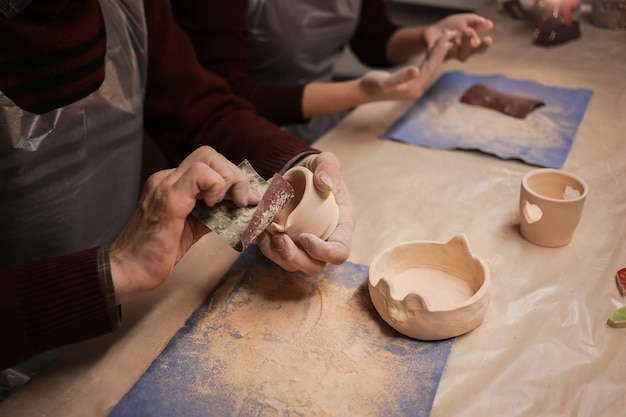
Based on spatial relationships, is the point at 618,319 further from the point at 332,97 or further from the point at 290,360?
the point at 332,97

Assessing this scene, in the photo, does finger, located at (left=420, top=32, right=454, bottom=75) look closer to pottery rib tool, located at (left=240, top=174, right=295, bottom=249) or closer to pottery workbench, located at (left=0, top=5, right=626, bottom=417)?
pottery workbench, located at (left=0, top=5, right=626, bottom=417)

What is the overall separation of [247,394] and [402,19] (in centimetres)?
276

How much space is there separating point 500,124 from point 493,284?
68 cm

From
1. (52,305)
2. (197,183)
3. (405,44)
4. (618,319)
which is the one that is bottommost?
(405,44)

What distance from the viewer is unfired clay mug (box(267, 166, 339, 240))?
3.37ft

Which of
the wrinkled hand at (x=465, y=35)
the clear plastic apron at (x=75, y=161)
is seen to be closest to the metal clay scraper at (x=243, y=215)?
the clear plastic apron at (x=75, y=161)

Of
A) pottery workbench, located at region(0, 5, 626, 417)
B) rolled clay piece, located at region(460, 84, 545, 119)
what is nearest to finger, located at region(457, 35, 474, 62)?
rolled clay piece, located at region(460, 84, 545, 119)

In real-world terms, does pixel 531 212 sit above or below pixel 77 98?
below

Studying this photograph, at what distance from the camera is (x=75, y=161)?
1.22 metres

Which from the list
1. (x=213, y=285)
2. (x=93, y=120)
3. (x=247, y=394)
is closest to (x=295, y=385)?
(x=247, y=394)

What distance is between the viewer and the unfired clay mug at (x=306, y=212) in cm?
103

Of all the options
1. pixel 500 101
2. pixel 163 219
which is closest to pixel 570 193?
pixel 500 101

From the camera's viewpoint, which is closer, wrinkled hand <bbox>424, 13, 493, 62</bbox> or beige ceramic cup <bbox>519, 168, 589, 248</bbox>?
beige ceramic cup <bbox>519, 168, 589, 248</bbox>

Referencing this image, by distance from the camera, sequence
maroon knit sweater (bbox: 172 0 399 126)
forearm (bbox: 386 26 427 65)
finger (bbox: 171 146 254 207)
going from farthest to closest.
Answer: forearm (bbox: 386 26 427 65) < maroon knit sweater (bbox: 172 0 399 126) < finger (bbox: 171 146 254 207)
